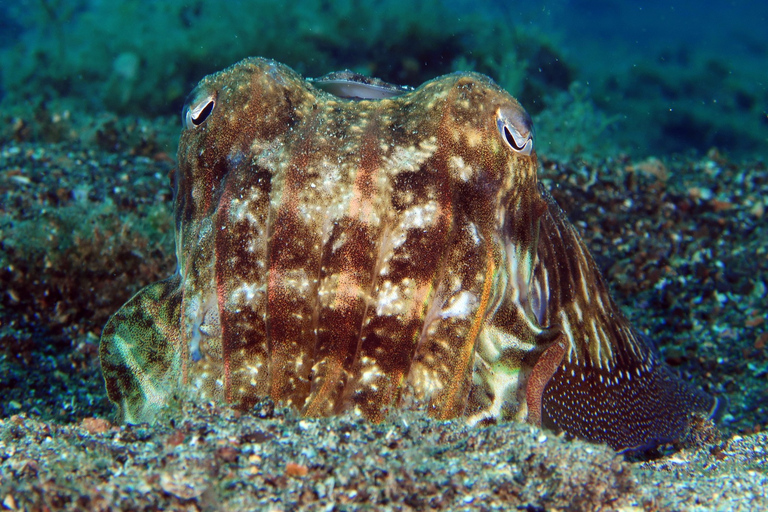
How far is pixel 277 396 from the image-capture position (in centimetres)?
198

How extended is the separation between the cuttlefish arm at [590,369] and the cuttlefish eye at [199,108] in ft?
5.49

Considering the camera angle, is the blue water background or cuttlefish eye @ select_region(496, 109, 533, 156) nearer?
cuttlefish eye @ select_region(496, 109, 533, 156)

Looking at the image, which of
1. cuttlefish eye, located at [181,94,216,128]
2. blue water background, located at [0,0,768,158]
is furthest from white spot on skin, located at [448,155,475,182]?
blue water background, located at [0,0,768,158]

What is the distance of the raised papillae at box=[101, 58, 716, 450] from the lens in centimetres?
192

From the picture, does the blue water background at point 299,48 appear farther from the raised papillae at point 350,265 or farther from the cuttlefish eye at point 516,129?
the raised papillae at point 350,265

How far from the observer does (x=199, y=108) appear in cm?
234

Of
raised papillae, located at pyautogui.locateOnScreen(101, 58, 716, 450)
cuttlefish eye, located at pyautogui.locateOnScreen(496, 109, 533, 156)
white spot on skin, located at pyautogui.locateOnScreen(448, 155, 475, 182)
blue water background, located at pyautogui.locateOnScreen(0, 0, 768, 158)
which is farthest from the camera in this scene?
blue water background, located at pyautogui.locateOnScreen(0, 0, 768, 158)

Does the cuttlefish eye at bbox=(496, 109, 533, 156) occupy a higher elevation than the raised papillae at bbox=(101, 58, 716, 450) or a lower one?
higher

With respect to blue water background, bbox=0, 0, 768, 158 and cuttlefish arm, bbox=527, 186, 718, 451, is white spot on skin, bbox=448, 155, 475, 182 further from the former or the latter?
blue water background, bbox=0, 0, 768, 158

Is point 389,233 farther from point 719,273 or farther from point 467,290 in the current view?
point 719,273

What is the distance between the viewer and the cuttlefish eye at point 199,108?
2316mm

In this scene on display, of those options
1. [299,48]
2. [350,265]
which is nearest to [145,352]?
[350,265]

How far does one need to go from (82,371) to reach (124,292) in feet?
2.99

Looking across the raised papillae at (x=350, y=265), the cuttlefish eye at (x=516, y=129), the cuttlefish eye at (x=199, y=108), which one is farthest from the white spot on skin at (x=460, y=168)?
the cuttlefish eye at (x=199, y=108)
